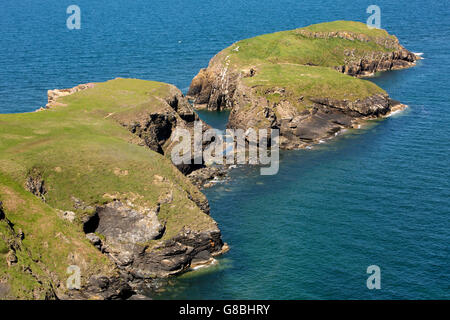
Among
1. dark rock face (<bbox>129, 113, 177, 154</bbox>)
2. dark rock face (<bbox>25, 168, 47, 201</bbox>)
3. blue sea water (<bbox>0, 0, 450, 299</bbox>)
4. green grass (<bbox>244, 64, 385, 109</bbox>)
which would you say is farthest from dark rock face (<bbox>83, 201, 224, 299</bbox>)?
green grass (<bbox>244, 64, 385, 109</bbox>)

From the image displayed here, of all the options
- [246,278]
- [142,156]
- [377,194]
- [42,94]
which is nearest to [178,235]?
[246,278]

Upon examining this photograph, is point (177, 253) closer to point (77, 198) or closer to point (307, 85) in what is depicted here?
point (77, 198)

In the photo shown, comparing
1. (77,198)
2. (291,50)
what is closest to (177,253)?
(77,198)

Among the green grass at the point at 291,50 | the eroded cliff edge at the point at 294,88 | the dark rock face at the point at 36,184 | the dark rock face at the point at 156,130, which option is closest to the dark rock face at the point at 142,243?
the dark rock face at the point at 36,184

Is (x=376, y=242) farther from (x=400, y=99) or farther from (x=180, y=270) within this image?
(x=400, y=99)

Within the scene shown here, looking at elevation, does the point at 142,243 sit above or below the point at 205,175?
below

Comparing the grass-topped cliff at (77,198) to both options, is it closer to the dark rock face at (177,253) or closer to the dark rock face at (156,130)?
the dark rock face at (177,253)
